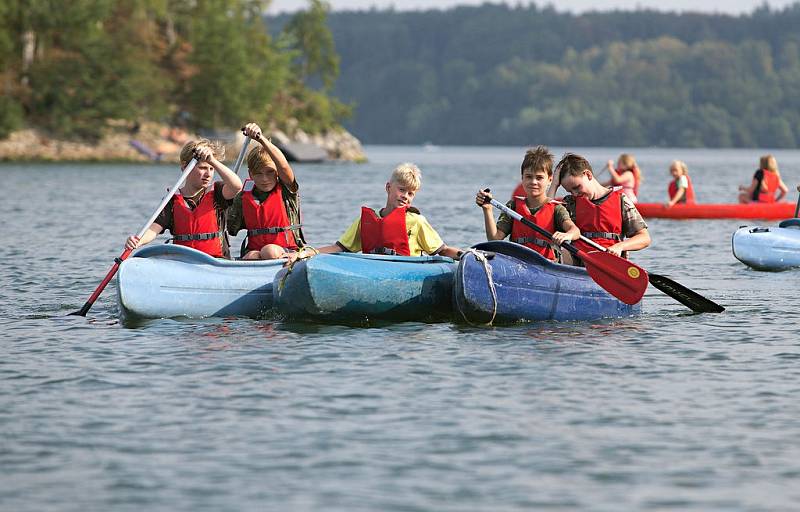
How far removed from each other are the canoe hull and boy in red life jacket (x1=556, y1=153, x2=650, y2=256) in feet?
16.1

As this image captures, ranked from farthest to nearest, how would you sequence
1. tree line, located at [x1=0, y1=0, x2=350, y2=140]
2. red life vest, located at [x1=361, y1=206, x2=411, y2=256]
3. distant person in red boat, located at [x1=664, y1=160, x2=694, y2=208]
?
tree line, located at [x1=0, y1=0, x2=350, y2=140], distant person in red boat, located at [x1=664, y1=160, x2=694, y2=208], red life vest, located at [x1=361, y1=206, x2=411, y2=256]

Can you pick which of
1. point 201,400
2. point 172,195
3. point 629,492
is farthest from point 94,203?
point 629,492

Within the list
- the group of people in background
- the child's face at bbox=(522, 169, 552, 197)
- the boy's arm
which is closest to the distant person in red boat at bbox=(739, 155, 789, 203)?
the group of people in background

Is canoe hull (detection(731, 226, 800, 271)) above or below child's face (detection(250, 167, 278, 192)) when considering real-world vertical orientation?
below

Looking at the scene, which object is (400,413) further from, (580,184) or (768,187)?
(768,187)

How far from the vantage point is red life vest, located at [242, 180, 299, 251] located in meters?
10.6

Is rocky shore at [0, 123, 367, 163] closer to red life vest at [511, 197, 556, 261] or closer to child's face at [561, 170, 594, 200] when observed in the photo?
child's face at [561, 170, 594, 200]

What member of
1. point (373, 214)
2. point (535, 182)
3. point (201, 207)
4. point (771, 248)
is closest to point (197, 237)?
point (201, 207)

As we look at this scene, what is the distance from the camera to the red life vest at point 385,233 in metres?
10.4

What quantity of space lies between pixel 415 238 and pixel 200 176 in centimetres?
179

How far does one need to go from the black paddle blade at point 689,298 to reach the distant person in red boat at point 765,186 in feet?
35.1

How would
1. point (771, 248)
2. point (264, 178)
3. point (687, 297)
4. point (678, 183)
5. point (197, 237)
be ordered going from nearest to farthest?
point (264, 178) → point (197, 237) → point (687, 297) → point (771, 248) → point (678, 183)

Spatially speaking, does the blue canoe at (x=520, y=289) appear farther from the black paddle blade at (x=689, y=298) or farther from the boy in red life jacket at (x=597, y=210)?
the black paddle blade at (x=689, y=298)

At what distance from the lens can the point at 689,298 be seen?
38.5ft
